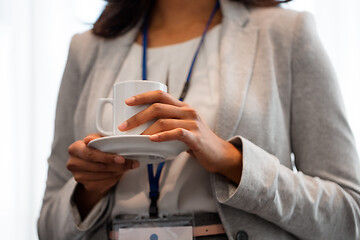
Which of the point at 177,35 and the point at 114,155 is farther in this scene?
the point at 177,35

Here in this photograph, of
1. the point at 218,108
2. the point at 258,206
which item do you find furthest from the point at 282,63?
the point at 258,206

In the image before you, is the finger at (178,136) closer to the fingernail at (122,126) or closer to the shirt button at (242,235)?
the fingernail at (122,126)

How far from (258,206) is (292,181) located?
90 mm

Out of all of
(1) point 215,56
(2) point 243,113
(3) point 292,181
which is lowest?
(3) point 292,181

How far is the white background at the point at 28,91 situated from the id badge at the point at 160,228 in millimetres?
1334

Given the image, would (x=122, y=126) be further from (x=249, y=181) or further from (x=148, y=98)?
(x=249, y=181)

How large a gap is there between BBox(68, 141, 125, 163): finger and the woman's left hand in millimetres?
51

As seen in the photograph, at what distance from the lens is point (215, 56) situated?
0.99 metres

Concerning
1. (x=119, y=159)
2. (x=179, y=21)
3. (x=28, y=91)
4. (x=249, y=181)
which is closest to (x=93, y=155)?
(x=119, y=159)

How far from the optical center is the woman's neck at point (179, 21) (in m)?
1.08

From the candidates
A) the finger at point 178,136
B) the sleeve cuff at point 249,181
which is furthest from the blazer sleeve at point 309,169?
the finger at point 178,136

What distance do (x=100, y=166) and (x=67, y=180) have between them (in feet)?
1.13

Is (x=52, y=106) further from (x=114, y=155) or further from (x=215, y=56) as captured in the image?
(x=114, y=155)

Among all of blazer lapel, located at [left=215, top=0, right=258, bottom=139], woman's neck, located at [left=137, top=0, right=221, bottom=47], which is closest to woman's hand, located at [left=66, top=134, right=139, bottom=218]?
blazer lapel, located at [left=215, top=0, right=258, bottom=139]
